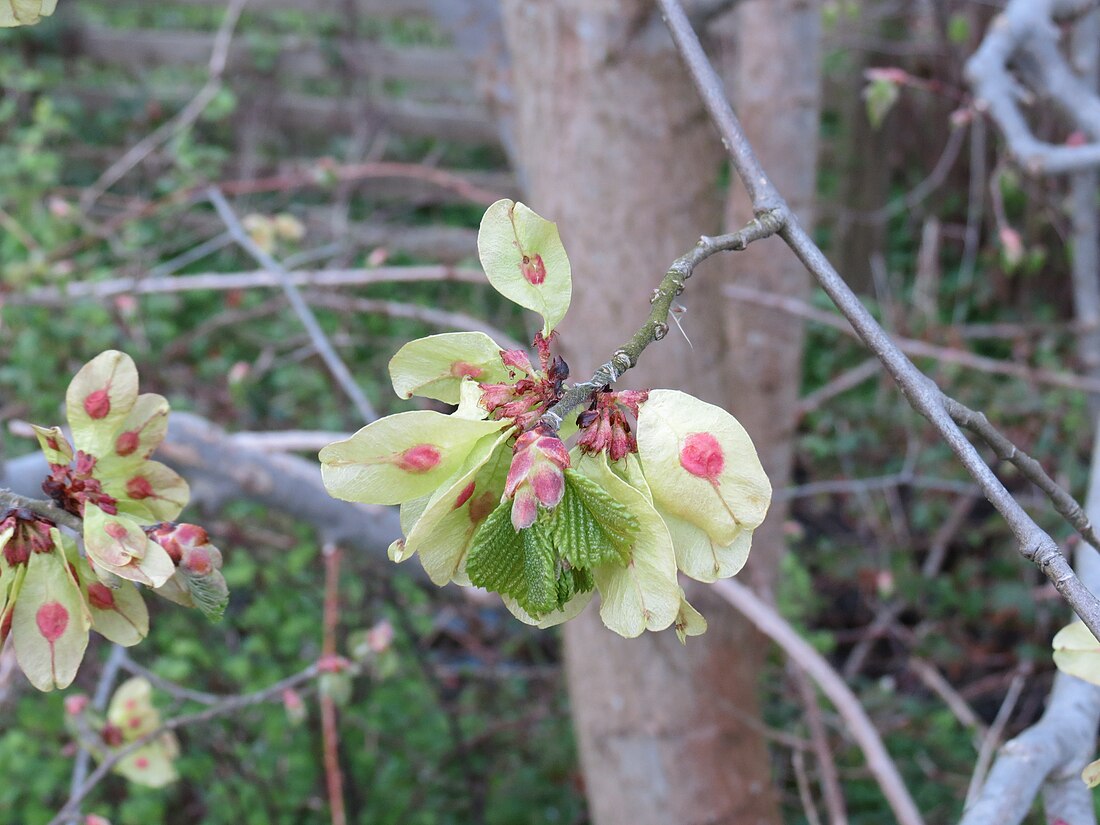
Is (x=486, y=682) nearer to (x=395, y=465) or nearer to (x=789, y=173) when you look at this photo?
(x=789, y=173)

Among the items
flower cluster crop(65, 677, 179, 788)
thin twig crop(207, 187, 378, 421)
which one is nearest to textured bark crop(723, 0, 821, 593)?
thin twig crop(207, 187, 378, 421)

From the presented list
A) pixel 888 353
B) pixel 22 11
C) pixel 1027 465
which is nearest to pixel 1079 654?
pixel 1027 465

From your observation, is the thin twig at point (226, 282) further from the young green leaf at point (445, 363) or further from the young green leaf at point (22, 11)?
the young green leaf at point (445, 363)

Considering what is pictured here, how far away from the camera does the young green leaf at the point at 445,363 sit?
24.4 inches

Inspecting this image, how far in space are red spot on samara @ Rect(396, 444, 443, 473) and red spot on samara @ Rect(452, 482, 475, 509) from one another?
0.02 metres

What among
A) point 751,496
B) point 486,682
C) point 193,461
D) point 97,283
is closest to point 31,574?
point 751,496

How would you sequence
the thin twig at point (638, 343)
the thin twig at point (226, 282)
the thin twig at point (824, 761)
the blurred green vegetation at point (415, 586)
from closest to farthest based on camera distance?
the thin twig at point (638, 343)
the thin twig at point (824, 761)
the thin twig at point (226, 282)
the blurred green vegetation at point (415, 586)

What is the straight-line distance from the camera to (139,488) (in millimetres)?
746

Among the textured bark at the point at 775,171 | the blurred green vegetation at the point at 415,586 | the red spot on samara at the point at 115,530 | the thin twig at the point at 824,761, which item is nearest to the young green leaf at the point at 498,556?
the red spot on samara at the point at 115,530

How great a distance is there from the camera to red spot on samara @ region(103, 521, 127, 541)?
64cm

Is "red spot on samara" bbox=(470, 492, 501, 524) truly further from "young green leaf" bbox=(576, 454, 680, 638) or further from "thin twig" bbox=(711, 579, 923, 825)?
"thin twig" bbox=(711, 579, 923, 825)

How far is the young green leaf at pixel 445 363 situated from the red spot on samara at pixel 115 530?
0.66 ft

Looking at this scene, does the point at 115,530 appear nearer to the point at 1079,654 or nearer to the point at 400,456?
the point at 400,456

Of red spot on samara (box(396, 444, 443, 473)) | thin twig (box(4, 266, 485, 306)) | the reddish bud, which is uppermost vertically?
the reddish bud
